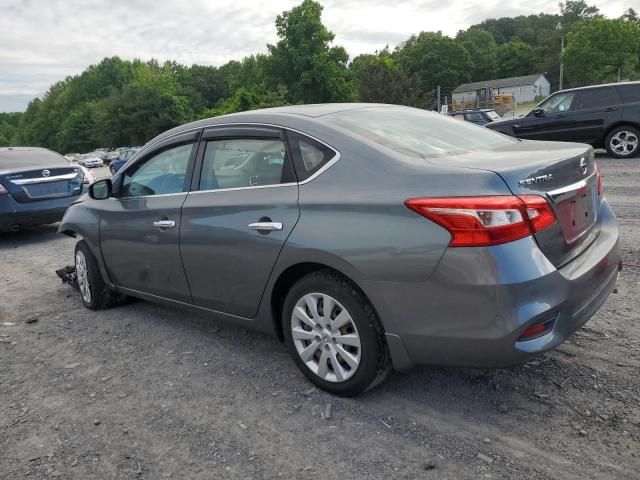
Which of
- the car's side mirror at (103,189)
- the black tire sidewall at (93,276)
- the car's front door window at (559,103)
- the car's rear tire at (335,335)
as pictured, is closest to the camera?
the car's rear tire at (335,335)

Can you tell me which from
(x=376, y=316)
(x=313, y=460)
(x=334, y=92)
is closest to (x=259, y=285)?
(x=376, y=316)

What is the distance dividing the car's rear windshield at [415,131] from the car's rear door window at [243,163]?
0.40m

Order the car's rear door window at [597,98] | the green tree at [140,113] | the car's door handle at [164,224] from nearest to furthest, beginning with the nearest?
the car's door handle at [164,224], the car's rear door window at [597,98], the green tree at [140,113]

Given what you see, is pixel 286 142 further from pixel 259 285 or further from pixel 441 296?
pixel 441 296

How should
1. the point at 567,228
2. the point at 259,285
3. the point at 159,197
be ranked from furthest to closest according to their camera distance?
the point at 159,197
the point at 259,285
the point at 567,228

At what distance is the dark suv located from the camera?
12.0 metres

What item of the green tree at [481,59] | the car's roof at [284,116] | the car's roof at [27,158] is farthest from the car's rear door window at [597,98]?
the green tree at [481,59]

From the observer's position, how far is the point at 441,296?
2.62 m

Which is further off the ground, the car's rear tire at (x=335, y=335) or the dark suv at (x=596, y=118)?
the dark suv at (x=596, y=118)

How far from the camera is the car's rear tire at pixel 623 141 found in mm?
12070

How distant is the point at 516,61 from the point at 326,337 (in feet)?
422

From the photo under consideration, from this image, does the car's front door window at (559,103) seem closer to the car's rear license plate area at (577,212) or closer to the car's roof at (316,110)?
the car's roof at (316,110)

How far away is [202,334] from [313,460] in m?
1.91

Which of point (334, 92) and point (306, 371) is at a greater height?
point (334, 92)
